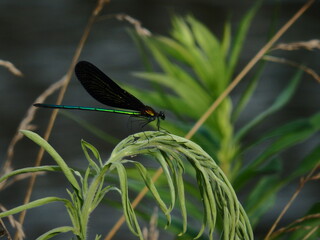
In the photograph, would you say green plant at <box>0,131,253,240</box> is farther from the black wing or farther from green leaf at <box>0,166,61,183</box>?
the black wing

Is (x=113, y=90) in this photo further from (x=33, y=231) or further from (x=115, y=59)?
(x=115, y=59)

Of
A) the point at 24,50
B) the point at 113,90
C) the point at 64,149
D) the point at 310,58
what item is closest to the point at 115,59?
the point at 24,50

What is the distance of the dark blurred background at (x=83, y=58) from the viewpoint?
403 centimetres

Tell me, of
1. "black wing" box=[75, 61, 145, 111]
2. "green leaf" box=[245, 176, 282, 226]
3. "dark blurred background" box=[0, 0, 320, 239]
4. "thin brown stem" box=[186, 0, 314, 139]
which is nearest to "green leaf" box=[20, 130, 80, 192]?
"black wing" box=[75, 61, 145, 111]

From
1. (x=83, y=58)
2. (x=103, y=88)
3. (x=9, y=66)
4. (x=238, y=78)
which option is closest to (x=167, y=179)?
Answer: (x=103, y=88)

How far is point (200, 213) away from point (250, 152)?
2193mm

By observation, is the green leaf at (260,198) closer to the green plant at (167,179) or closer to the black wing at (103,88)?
the black wing at (103,88)

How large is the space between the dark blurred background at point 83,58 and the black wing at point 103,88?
8.74ft

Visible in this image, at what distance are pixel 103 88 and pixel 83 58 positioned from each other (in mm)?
3674

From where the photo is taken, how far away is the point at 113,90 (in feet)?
3.40

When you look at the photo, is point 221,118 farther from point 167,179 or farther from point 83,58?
point 83,58

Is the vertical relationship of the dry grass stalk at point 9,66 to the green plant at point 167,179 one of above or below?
above

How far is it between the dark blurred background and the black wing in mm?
2664

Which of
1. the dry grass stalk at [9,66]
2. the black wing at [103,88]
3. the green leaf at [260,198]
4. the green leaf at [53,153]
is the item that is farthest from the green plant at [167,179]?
the green leaf at [260,198]
